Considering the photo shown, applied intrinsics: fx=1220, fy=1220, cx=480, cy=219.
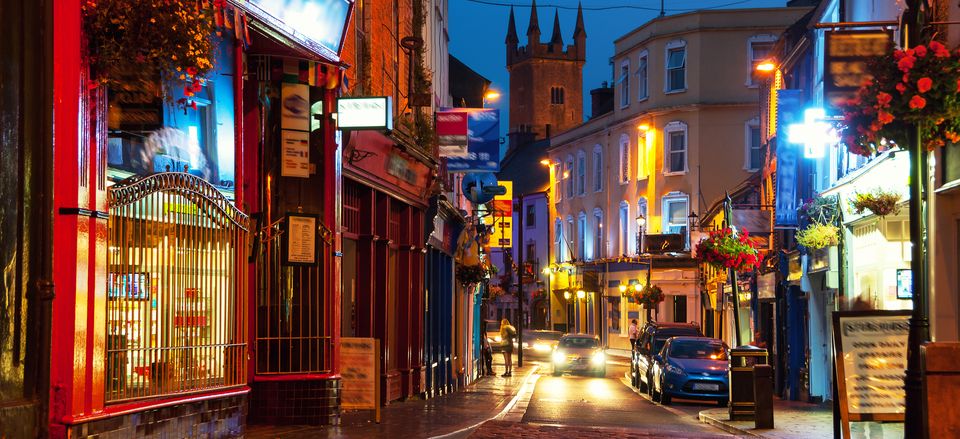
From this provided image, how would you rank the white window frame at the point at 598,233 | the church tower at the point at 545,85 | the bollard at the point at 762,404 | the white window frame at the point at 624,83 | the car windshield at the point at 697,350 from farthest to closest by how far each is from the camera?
the church tower at the point at 545,85 → the white window frame at the point at 598,233 → the white window frame at the point at 624,83 → the car windshield at the point at 697,350 → the bollard at the point at 762,404

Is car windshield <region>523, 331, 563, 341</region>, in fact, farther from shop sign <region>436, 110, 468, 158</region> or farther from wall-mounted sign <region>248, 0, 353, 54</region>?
wall-mounted sign <region>248, 0, 353, 54</region>

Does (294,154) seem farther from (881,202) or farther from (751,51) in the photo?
(751,51)

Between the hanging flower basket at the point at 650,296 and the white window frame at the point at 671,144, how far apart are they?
259 inches

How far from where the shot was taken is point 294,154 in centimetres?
1486

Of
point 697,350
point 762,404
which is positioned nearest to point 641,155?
point 697,350

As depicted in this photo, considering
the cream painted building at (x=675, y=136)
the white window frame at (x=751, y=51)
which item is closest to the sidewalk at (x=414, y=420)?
the cream painted building at (x=675, y=136)

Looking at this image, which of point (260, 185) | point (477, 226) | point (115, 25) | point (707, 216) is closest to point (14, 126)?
point (115, 25)

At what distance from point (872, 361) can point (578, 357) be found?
2987 cm

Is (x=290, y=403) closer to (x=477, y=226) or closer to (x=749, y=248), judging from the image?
(x=749, y=248)

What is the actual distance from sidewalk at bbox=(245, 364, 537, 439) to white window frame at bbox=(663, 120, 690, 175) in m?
33.5

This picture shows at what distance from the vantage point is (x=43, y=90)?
8883 mm

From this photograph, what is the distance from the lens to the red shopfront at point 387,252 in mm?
19375

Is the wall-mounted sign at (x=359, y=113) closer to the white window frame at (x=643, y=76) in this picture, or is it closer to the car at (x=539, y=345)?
the car at (x=539, y=345)

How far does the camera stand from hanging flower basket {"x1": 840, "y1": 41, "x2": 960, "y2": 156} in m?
10.7
